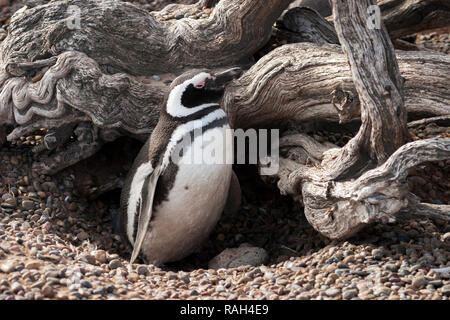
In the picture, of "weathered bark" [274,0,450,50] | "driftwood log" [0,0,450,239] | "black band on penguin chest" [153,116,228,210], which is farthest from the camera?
"weathered bark" [274,0,450,50]

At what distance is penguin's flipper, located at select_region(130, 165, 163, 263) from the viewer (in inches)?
153

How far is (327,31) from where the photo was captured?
4789mm

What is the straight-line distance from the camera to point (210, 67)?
181 inches

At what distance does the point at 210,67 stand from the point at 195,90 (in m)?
0.71

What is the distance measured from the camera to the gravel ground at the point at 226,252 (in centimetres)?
316

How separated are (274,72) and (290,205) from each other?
93 centimetres

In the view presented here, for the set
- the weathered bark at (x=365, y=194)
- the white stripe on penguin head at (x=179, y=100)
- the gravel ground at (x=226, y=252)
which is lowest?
the gravel ground at (x=226, y=252)

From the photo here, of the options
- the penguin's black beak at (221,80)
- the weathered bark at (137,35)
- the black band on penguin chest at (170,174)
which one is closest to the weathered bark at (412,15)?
the weathered bark at (137,35)

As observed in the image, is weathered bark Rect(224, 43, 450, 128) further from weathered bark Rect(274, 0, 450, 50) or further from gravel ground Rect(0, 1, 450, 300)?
weathered bark Rect(274, 0, 450, 50)

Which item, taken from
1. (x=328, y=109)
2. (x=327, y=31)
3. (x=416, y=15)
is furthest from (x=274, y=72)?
(x=416, y=15)

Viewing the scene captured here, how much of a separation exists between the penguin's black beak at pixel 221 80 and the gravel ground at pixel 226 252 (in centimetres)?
78

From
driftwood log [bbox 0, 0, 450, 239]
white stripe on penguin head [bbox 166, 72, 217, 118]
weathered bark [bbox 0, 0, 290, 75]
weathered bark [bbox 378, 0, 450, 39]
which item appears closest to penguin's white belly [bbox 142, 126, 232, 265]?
white stripe on penguin head [bbox 166, 72, 217, 118]

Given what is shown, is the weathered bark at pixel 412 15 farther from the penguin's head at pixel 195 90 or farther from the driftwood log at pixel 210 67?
the penguin's head at pixel 195 90

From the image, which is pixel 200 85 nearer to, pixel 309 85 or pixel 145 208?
pixel 309 85
